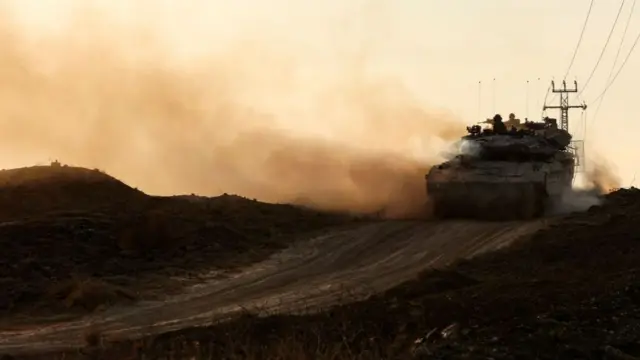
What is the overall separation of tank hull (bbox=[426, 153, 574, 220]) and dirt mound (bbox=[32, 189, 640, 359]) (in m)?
9.68

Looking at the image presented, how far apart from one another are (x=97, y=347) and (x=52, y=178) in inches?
695

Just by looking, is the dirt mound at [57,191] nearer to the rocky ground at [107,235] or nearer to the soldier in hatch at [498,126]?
the rocky ground at [107,235]

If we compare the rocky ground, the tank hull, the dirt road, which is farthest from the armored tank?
the rocky ground

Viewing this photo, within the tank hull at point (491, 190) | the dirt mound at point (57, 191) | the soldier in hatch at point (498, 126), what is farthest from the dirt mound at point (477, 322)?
the soldier in hatch at point (498, 126)

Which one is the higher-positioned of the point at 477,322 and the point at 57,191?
the point at 57,191

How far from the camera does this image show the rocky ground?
19.3 metres

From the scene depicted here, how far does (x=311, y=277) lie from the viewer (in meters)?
20.5

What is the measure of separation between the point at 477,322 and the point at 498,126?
24174 millimetres

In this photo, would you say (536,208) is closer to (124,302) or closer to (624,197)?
(624,197)

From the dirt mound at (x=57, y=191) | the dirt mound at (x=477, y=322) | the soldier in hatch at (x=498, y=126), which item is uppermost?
the soldier in hatch at (x=498, y=126)

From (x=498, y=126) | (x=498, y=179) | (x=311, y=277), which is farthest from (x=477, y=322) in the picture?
(x=498, y=126)

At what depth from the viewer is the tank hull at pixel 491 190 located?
28.7m

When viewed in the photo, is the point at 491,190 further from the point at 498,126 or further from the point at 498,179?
the point at 498,126

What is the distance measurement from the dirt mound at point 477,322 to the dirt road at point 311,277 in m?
1.88
